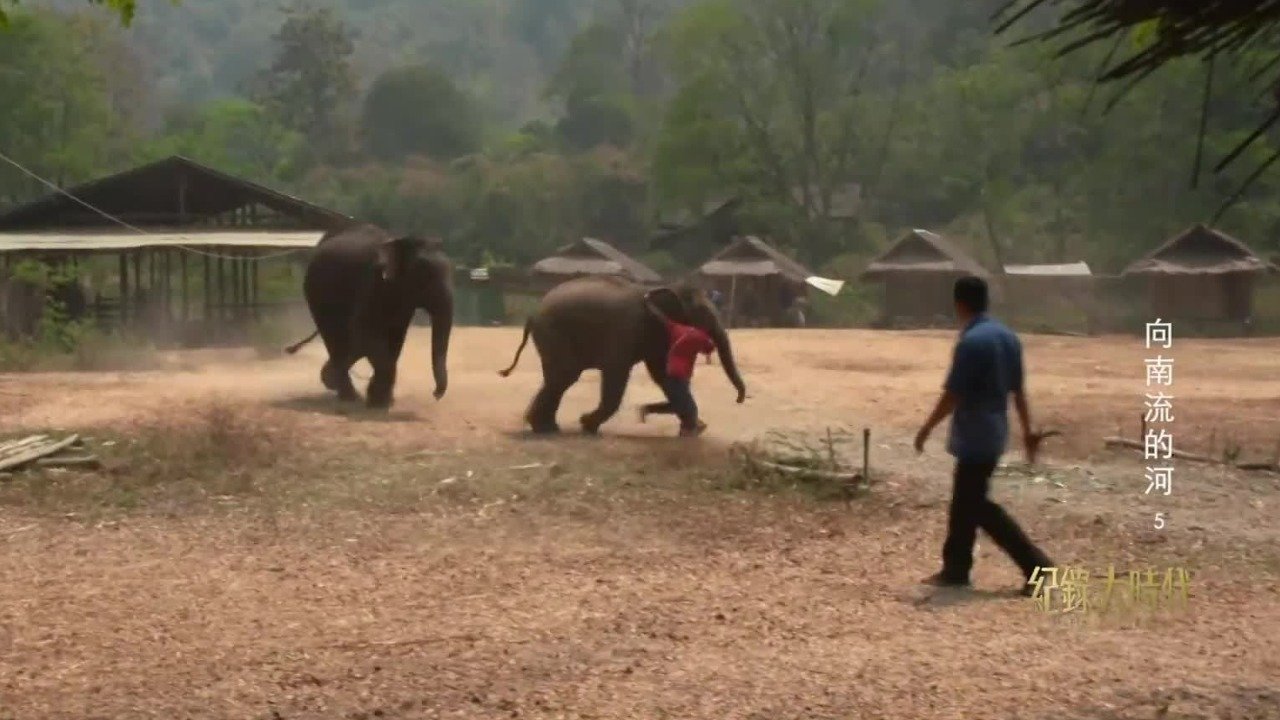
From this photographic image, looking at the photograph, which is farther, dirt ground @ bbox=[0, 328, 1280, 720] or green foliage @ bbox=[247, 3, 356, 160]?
green foliage @ bbox=[247, 3, 356, 160]

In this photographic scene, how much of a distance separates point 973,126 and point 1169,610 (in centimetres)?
4768

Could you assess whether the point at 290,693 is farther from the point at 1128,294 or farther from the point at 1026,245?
the point at 1026,245

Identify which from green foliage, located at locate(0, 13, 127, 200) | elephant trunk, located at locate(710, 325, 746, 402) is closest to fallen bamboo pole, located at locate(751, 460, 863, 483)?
elephant trunk, located at locate(710, 325, 746, 402)

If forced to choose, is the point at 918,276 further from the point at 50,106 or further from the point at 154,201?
the point at 50,106

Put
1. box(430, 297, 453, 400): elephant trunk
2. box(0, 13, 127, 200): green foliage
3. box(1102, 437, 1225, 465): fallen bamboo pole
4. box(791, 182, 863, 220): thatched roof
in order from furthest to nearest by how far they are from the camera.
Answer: box(791, 182, 863, 220): thatched roof, box(0, 13, 127, 200): green foliage, box(430, 297, 453, 400): elephant trunk, box(1102, 437, 1225, 465): fallen bamboo pole

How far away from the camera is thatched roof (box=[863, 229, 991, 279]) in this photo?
41.8 meters

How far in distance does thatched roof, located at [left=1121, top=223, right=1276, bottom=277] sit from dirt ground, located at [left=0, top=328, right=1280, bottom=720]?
23848mm

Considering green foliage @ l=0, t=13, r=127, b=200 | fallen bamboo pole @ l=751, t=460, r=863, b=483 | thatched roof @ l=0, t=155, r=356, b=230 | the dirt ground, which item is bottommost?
the dirt ground

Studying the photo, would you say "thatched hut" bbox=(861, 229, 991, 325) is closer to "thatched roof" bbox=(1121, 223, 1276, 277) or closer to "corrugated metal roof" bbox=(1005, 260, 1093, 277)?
"corrugated metal roof" bbox=(1005, 260, 1093, 277)

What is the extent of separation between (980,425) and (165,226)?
24185 millimetres

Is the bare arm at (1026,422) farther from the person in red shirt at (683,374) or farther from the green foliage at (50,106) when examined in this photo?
the green foliage at (50,106)

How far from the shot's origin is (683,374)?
540 inches

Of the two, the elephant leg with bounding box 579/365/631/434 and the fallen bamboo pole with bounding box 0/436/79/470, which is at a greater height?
the elephant leg with bounding box 579/365/631/434

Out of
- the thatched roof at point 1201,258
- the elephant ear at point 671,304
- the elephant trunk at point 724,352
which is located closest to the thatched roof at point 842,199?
the thatched roof at point 1201,258
